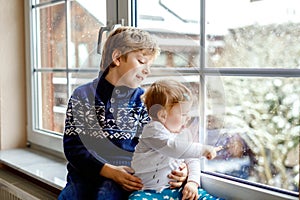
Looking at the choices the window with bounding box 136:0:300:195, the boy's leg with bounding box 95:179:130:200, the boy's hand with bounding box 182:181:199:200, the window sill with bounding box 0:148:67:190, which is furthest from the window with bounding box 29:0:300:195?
the window sill with bounding box 0:148:67:190

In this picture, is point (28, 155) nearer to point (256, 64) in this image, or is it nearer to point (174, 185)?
point (174, 185)

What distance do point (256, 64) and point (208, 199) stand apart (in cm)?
37

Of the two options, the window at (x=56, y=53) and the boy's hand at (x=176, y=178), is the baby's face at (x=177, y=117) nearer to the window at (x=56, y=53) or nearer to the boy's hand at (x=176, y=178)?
the boy's hand at (x=176, y=178)

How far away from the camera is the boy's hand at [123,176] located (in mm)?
1094

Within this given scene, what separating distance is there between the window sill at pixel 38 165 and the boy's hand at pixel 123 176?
37 cm

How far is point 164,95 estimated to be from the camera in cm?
102

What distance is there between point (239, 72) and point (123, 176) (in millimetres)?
415

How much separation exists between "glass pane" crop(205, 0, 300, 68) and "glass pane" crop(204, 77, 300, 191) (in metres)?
0.05

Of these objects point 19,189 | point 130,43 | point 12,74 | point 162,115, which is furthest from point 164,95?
point 12,74

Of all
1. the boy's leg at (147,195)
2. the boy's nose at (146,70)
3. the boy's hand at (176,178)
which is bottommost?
the boy's leg at (147,195)

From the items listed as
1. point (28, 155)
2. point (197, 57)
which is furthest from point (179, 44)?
point (28, 155)

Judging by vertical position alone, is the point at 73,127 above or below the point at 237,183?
above

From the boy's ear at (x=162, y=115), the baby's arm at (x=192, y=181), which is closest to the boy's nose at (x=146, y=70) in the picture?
the boy's ear at (x=162, y=115)

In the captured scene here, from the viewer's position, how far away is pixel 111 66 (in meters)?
1.13
